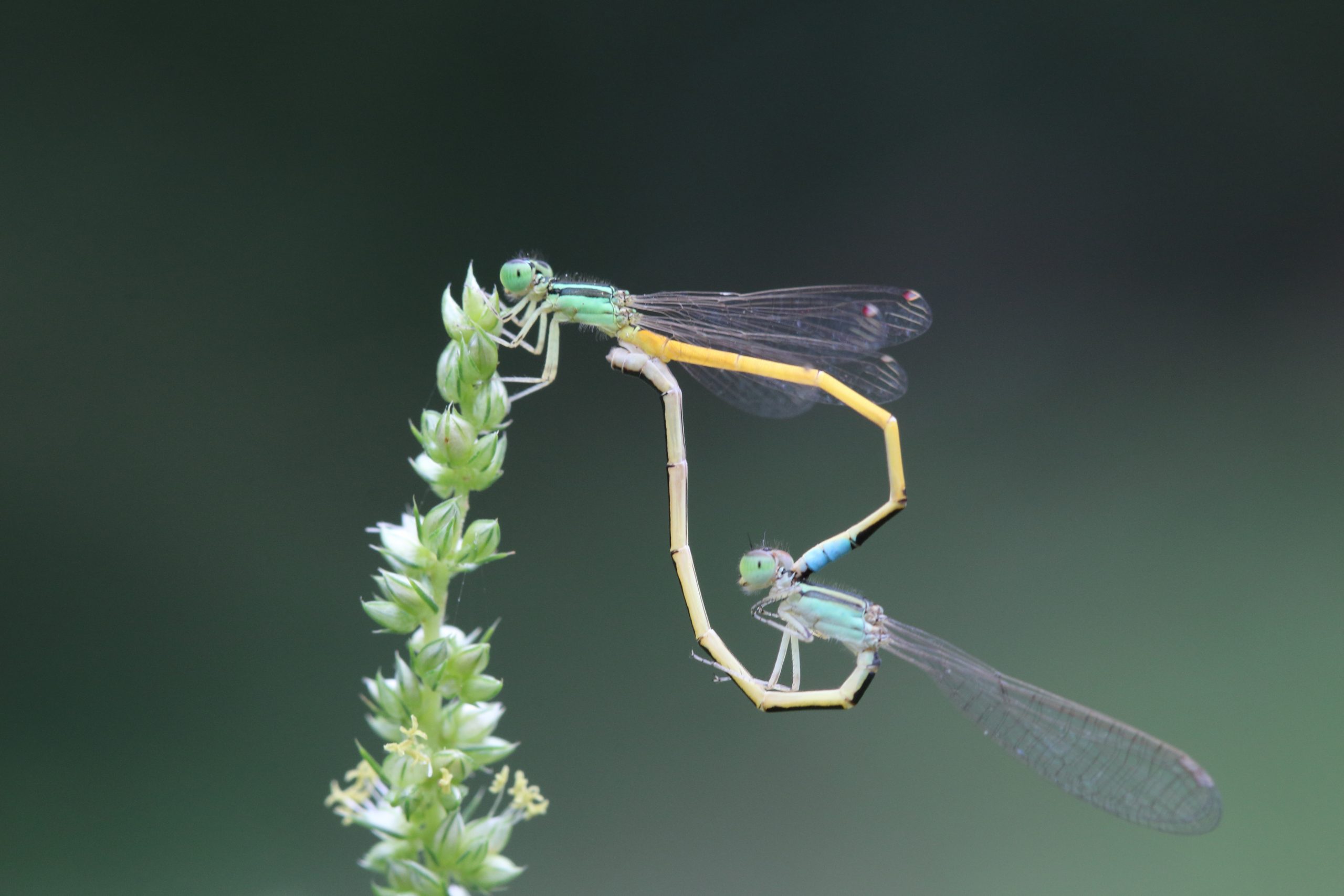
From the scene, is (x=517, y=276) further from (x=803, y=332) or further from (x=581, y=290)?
(x=803, y=332)

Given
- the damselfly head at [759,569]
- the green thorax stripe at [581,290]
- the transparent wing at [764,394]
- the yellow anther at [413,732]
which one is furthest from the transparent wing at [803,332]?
the yellow anther at [413,732]

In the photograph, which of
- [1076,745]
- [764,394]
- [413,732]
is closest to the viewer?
[413,732]

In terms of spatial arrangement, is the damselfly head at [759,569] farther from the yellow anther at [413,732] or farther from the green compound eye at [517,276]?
the yellow anther at [413,732]

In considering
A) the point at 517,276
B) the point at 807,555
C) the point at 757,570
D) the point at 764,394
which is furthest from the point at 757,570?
the point at 517,276

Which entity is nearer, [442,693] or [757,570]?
[442,693]

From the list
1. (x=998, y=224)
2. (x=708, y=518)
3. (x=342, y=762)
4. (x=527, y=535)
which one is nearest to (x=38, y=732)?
(x=342, y=762)

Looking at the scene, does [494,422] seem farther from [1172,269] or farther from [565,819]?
[1172,269]

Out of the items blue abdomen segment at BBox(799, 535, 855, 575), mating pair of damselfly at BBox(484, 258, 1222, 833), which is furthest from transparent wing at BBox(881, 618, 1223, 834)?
blue abdomen segment at BBox(799, 535, 855, 575)
